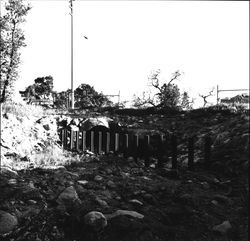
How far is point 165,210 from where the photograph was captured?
413 cm

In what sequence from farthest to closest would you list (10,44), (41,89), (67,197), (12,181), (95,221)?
(41,89)
(10,44)
(12,181)
(67,197)
(95,221)

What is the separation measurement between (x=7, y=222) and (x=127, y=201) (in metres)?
1.58

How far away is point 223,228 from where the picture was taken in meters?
3.76

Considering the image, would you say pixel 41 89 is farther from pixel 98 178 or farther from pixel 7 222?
pixel 7 222

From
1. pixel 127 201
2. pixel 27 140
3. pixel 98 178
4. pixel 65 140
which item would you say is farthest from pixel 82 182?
pixel 65 140

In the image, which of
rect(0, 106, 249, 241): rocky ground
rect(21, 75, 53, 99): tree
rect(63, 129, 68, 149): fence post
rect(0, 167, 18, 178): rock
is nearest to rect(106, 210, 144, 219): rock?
rect(0, 106, 249, 241): rocky ground

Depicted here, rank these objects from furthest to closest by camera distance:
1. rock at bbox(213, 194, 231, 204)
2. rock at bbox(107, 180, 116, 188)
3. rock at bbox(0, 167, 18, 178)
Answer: rock at bbox(0, 167, 18, 178)
rock at bbox(107, 180, 116, 188)
rock at bbox(213, 194, 231, 204)

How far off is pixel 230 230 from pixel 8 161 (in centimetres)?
433

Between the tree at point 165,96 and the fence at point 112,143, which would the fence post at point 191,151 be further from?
the tree at point 165,96

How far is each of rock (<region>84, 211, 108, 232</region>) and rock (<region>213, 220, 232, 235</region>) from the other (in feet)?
4.18

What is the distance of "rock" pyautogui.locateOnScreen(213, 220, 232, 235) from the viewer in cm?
370

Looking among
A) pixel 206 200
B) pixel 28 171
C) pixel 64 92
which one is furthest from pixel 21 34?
pixel 64 92

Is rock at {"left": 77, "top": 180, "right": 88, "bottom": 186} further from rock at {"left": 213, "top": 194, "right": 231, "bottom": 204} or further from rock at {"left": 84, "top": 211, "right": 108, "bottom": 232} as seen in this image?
rock at {"left": 213, "top": 194, "right": 231, "bottom": 204}

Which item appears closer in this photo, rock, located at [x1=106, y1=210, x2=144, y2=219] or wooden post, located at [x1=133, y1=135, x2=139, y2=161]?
rock, located at [x1=106, y1=210, x2=144, y2=219]
